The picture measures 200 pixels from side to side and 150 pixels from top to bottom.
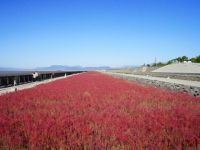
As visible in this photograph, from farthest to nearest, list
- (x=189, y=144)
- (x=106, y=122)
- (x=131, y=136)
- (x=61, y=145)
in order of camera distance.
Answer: (x=106, y=122) → (x=131, y=136) → (x=189, y=144) → (x=61, y=145)

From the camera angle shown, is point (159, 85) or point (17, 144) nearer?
point (17, 144)

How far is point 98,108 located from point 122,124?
8.61ft

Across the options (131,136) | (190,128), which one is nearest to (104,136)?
(131,136)

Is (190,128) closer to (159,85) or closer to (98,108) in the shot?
(98,108)

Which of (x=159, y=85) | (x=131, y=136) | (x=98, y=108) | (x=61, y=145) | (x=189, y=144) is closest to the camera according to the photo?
(x=61, y=145)

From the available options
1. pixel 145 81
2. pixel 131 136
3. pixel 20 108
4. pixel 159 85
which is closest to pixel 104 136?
pixel 131 136

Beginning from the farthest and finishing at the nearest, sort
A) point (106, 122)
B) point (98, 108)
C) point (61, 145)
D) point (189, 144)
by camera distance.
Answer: point (98, 108) < point (106, 122) < point (189, 144) < point (61, 145)

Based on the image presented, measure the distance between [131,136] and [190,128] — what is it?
1.48m

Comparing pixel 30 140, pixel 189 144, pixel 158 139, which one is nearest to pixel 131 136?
pixel 158 139

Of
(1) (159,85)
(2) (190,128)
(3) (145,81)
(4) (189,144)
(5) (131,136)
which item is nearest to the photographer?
(4) (189,144)

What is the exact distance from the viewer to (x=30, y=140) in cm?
448

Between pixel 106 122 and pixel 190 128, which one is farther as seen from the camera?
pixel 106 122

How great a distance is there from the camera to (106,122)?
238 inches

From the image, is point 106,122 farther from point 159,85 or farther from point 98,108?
point 159,85
